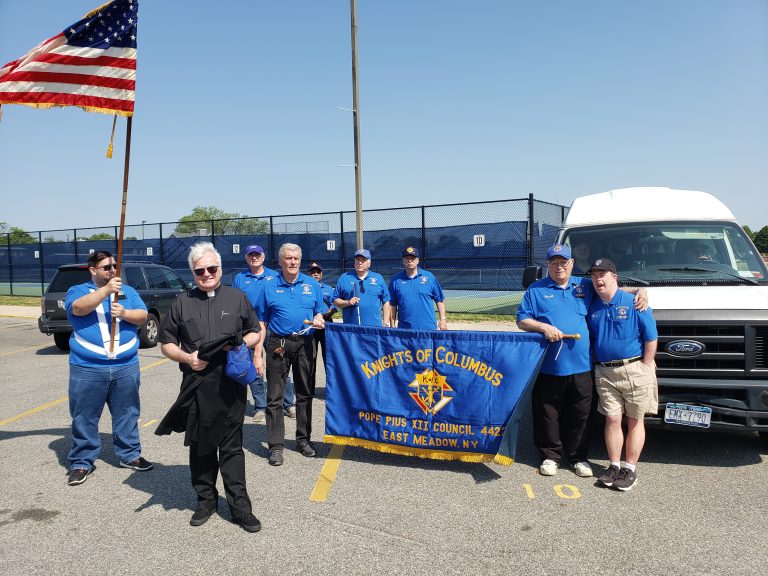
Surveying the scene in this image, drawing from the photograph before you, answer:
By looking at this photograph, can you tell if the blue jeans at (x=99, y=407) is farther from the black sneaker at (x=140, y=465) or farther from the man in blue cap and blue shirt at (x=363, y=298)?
the man in blue cap and blue shirt at (x=363, y=298)

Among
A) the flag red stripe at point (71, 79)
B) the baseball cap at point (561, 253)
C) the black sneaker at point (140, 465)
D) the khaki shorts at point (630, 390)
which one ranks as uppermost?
the flag red stripe at point (71, 79)

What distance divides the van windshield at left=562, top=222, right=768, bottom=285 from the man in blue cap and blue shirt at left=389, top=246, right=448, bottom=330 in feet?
5.47

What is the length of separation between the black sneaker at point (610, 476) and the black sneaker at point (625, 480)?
0.9 inches

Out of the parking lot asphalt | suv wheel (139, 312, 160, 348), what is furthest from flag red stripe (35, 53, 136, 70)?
suv wheel (139, 312, 160, 348)

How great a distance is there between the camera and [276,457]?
16.4 feet

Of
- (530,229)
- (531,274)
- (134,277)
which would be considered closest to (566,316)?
(531,274)

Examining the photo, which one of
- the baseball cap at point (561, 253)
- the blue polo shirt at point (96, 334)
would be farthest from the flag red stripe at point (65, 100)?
the baseball cap at point (561, 253)

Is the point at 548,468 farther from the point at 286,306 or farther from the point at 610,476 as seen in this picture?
the point at 286,306

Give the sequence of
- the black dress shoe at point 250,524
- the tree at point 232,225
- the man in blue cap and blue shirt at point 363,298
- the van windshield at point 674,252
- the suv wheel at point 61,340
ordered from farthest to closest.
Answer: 1. the tree at point 232,225
2. the suv wheel at point 61,340
3. the man in blue cap and blue shirt at point 363,298
4. the van windshield at point 674,252
5. the black dress shoe at point 250,524

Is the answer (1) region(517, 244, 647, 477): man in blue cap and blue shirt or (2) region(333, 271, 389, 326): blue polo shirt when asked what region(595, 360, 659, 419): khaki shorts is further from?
(2) region(333, 271, 389, 326): blue polo shirt

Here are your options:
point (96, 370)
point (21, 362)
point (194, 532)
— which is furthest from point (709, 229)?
point (21, 362)

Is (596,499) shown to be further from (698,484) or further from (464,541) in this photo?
(464,541)

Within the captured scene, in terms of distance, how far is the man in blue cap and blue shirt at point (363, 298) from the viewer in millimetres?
6941

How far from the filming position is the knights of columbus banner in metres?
4.70
